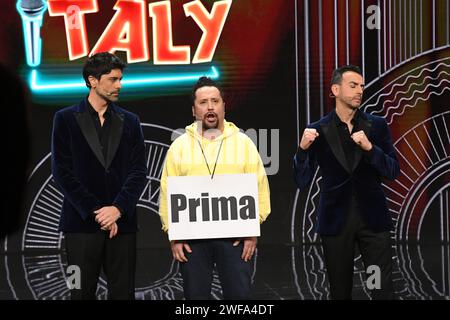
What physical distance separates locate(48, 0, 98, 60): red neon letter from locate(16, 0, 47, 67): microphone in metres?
0.11

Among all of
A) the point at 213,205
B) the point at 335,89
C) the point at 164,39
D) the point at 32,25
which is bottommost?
the point at 213,205

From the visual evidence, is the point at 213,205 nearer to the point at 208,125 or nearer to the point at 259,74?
the point at 208,125

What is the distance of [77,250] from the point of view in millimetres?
3158

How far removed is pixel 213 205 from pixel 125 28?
3.88m

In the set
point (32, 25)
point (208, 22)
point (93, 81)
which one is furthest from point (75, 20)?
point (93, 81)

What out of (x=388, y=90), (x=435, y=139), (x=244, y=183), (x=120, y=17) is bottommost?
(x=244, y=183)

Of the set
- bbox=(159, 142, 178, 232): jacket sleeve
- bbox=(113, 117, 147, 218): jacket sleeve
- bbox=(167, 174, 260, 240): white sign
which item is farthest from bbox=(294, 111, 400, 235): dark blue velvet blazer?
bbox=(113, 117, 147, 218): jacket sleeve

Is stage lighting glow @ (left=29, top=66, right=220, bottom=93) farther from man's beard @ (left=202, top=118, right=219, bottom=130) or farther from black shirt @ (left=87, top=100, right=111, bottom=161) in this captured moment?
man's beard @ (left=202, top=118, right=219, bottom=130)

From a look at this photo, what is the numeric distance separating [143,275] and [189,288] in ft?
9.53

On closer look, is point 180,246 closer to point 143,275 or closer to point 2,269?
point 143,275

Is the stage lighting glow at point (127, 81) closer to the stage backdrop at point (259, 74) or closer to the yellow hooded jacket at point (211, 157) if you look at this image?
the stage backdrop at point (259, 74)

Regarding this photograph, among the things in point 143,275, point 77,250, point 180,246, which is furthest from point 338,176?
point 143,275

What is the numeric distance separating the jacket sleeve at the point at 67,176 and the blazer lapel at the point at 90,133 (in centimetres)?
7

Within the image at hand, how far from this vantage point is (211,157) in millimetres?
3084
